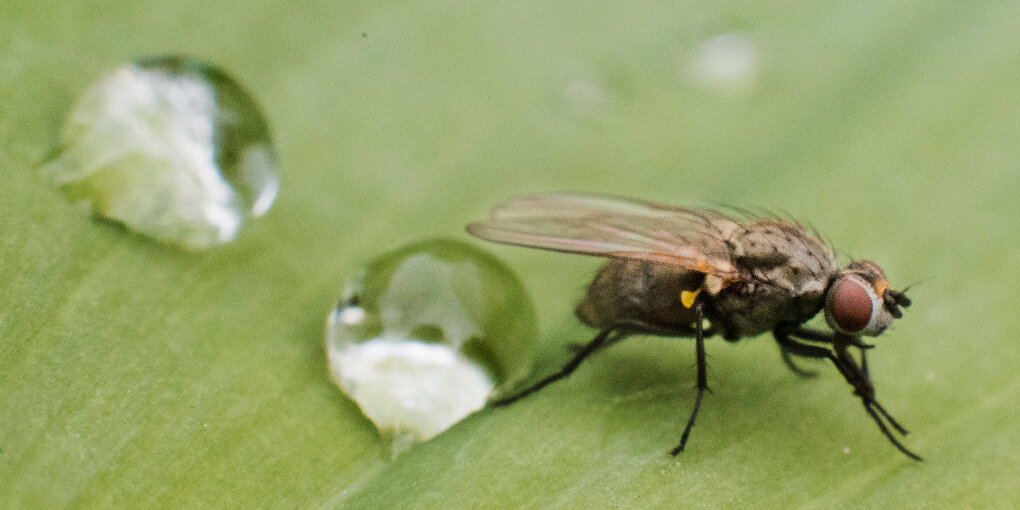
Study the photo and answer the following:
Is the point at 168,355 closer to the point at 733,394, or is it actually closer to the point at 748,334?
the point at 733,394

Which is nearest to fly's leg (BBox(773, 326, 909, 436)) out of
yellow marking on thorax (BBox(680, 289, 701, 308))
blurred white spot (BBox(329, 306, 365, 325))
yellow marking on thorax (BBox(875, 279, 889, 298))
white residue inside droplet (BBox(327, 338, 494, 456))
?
Answer: yellow marking on thorax (BBox(875, 279, 889, 298))

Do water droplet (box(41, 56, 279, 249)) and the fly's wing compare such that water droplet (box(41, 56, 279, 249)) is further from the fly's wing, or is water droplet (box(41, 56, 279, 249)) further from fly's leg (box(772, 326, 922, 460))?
fly's leg (box(772, 326, 922, 460))

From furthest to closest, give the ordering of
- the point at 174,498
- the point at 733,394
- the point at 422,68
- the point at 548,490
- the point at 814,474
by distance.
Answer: the point at 422,68
the point at 733,394
the point at 814,474
the point at 548,490
the point at 174,498

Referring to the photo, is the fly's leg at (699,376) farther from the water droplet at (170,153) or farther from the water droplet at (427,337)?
the water droplet at (170,153)

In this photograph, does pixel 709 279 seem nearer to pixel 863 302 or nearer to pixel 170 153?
pixel 863 302

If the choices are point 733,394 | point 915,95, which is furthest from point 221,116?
point 915,95

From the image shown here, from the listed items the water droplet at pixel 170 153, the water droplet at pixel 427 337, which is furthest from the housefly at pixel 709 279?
the water droplet at pixel 170 153
